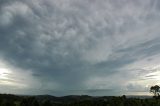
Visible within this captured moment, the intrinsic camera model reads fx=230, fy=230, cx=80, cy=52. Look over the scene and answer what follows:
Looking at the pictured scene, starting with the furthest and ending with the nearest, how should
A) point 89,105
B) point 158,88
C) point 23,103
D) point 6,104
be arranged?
point 158,88, point 89,105, point 23,103, point 6,104

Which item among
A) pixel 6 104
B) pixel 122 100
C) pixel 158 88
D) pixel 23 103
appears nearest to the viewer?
pixel 6 104

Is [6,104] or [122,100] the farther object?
[122,100]

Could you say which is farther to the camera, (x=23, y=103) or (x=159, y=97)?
(x=159, y=97)

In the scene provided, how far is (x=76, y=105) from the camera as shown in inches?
5768

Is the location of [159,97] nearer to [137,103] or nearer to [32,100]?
[137,103]

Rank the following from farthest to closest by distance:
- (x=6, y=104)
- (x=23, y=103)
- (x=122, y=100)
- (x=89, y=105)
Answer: (x=122, y=100) < (x=89, y=105) < (x=23, y=103) < (x=6, y=104)

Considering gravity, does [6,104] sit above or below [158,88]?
below

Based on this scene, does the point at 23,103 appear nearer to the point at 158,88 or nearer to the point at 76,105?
the point at 76,105

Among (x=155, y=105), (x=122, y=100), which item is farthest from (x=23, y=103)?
(x=155, y=105)

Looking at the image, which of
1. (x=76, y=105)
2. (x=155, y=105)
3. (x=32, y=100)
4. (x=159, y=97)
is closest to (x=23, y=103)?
(x=32, y=100)

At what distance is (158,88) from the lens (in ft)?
560

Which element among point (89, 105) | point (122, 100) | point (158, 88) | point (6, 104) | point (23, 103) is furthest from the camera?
point (158, 88)

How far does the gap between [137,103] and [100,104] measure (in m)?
23.9

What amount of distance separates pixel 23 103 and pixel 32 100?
23.6ft
